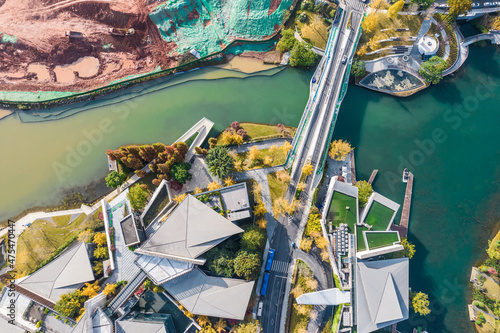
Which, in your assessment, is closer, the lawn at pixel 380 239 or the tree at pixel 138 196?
the lawn at pixel 380 239

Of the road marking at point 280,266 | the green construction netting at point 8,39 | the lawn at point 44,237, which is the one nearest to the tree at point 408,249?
the road marking at point 280,266

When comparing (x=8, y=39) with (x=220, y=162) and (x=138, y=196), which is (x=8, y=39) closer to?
(x=138, y=196)

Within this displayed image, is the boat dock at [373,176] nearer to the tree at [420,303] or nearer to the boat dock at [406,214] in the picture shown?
the boat dock at [406,214]

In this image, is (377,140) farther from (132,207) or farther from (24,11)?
(24,11)

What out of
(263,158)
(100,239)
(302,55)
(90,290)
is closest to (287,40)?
(302,55)

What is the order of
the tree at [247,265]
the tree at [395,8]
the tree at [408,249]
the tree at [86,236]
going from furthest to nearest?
1. the tree at [395,8]
2. the tree at [86,236]
3. the tree at [408,249]
4. the tree at [247,265]

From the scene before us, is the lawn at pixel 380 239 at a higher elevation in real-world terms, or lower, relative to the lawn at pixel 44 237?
higher
